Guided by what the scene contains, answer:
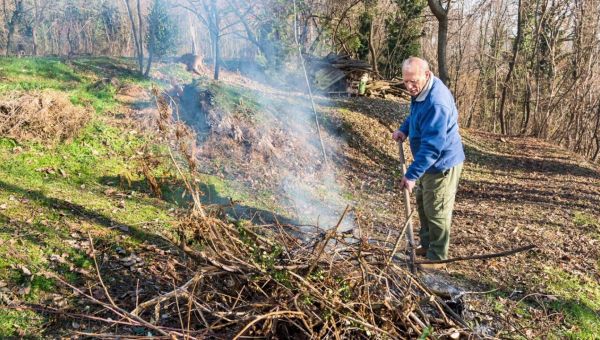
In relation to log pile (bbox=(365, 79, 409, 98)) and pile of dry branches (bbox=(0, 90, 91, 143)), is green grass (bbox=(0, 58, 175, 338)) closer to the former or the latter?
pile of dry branches (bbox=(0, 90, 91, 143))

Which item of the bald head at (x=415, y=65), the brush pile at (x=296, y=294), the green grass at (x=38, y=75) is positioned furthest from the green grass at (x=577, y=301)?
the green grass at (x=38, y=75)

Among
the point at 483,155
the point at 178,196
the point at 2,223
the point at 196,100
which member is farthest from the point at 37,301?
the point at 483,155

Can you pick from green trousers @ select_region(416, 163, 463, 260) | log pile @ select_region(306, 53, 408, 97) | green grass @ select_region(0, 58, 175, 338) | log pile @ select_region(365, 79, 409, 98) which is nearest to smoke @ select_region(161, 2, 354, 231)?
green trousers @ select_region(416, 163, 463, 260)

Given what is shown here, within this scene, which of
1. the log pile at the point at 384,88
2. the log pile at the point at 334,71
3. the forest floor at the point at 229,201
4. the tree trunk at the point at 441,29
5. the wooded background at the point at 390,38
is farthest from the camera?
the log pile at the point at 384,88

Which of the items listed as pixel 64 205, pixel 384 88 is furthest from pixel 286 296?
pixel 384 88

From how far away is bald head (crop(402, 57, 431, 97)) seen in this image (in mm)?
3857

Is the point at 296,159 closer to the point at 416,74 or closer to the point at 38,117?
the point at 38,117

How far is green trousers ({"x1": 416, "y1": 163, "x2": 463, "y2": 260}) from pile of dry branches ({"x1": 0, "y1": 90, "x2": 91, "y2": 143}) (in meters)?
4.60

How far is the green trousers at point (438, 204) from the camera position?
4223mm

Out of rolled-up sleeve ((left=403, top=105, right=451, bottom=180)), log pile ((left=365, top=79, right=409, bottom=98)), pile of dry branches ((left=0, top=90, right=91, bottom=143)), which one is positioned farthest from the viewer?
log pile ((left=365, top=79, right=409, bottom=98))

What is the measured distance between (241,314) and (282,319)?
0.79 ft

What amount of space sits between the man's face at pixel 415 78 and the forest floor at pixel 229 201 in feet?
4.20

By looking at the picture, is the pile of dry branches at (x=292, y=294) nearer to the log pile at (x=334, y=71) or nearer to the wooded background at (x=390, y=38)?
the wooded background at (x=390, y=38)

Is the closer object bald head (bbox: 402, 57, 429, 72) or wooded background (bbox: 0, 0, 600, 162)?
bald head (bbox: 402, 57, 429, 72)
